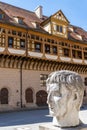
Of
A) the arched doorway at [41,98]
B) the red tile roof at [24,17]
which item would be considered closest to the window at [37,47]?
the red tile roof at [24,17]

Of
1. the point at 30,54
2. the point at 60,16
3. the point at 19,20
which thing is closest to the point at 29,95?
the point at 30,54

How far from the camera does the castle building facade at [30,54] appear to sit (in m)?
22.0

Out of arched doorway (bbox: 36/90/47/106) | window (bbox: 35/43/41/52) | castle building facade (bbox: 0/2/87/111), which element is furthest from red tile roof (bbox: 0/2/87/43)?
arched doorway (bbox: 36/90/47/106)

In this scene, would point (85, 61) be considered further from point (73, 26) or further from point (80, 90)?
point (80, 90)

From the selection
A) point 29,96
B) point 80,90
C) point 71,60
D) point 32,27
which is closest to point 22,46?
point 32,27

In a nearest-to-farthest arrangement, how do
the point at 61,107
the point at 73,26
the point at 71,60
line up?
the point at 61,107 < the point at 71,60 < the point at 73,26

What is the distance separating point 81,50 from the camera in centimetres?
2925

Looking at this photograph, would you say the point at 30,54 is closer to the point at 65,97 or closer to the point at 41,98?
the point at 41,98

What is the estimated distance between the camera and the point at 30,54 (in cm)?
2342

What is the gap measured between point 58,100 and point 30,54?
19.6 metres

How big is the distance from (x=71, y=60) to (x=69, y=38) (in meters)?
2.89

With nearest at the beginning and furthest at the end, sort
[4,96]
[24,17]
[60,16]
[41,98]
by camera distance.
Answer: [4,96] < [41,98] < [24,17] < [60,16]

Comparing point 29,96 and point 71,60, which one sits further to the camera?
point 71,60

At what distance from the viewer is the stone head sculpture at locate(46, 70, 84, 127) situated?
3.95 m
